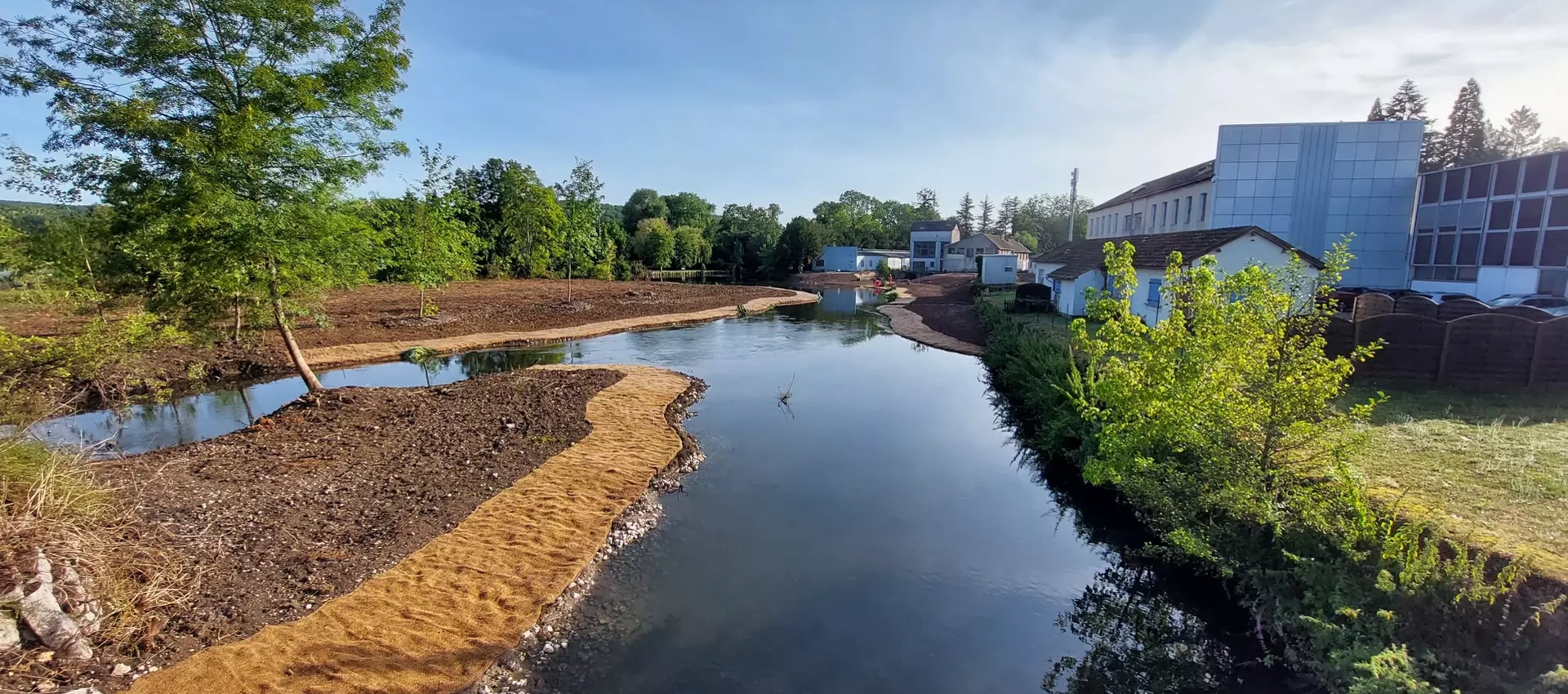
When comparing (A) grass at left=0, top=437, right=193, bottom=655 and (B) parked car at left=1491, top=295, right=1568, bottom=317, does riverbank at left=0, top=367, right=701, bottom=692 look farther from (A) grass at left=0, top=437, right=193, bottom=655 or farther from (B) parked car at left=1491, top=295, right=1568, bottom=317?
(B) parked car at left=1491, top=295, right=1568, bottom=317

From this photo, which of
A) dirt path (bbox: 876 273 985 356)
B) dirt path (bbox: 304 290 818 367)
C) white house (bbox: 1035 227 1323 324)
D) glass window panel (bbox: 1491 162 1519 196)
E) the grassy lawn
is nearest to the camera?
the grassy lawn

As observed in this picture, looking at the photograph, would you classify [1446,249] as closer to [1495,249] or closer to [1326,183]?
[1495,249]

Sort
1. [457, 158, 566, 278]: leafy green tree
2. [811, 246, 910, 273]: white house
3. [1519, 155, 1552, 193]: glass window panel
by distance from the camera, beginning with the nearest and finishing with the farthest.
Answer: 1. [1519, 155, 1552, 193]: glass window panel
2. [457, 158, 566, 278]: leafy green tree
3. [811, 246, 910, 273]: white house

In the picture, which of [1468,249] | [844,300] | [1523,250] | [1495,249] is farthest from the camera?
[844,300]

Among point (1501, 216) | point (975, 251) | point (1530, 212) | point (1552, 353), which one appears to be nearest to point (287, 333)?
point (1552, 353)

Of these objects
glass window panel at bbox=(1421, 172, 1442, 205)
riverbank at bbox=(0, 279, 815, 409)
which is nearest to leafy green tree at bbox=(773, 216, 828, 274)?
riverbank at bbox=(0, 279, 815, 409)

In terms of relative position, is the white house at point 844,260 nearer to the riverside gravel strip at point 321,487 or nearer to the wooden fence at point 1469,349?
the wooden fence at point 1469,349
